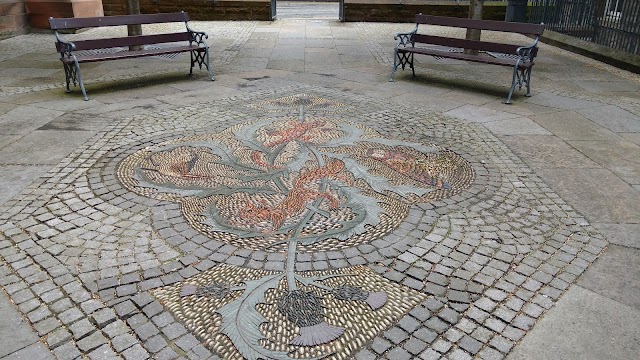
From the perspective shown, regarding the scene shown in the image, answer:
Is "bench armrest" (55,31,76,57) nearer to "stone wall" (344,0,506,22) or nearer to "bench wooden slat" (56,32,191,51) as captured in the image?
"bench wooden slat" (56,32,191,51)

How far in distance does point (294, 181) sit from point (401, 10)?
1247 centimetres

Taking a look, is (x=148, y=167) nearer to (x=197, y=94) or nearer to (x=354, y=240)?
(x=354, y=240)

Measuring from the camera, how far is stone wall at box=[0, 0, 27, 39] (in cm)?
1155

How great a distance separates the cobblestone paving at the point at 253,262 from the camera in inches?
100

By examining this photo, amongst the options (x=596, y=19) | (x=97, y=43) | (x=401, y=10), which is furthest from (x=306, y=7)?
(x=97, y=43)

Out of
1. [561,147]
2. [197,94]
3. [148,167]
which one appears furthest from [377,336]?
[197,94]

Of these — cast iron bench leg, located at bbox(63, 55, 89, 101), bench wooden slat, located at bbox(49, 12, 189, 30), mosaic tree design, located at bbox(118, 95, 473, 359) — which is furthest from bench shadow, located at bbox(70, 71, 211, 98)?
mosaic tree design, located at bbox(118, 95, 473, 359)

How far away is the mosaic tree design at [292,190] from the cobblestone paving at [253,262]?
0.12m

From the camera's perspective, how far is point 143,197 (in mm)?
4035

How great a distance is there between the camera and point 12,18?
38.8ft

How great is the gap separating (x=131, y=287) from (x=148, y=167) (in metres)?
A: 1.92

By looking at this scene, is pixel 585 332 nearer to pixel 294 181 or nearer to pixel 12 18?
pixel 294 181

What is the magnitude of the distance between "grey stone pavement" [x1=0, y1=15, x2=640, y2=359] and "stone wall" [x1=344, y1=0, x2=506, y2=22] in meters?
8.09

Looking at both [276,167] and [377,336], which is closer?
[377,336]
